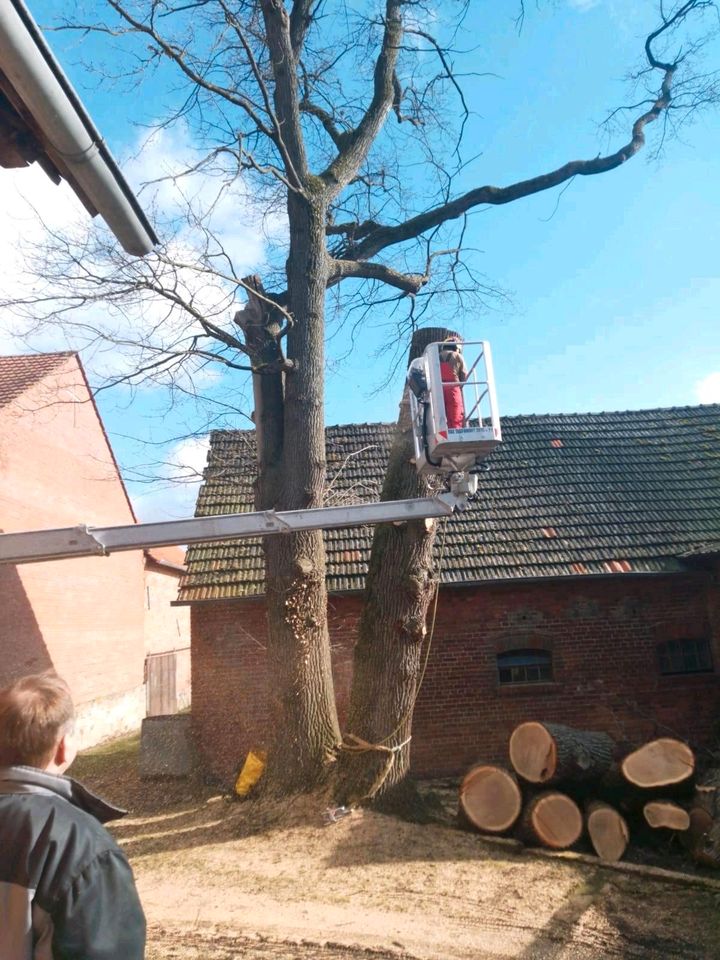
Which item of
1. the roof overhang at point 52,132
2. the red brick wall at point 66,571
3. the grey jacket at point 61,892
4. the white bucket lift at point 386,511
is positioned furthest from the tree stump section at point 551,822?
the red brick wall at point 66,571

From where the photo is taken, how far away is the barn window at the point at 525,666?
35.7 ft

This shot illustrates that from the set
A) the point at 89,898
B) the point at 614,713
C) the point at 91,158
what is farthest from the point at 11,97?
the point at 614,713

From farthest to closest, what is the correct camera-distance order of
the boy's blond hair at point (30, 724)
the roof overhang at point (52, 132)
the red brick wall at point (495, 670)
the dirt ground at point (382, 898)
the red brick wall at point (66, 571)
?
the red brick wall at point (66, 571)
the red brick wall at point (495, 670)
the dirt ground at point (382, 898)
the roof overhang at point (52, 132)
the boy's blond hair at point (30, 724)

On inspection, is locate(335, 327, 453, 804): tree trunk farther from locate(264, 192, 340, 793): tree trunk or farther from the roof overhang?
the roof overhang

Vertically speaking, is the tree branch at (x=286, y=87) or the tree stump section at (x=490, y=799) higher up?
the tree branch at (x=286, y=87)

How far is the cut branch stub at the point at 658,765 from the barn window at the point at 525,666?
3499mm

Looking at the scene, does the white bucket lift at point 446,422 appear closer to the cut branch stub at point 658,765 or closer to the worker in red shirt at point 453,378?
the worker in red shirt at point 453,378

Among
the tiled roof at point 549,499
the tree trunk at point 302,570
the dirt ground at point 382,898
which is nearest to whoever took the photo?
the dirt ground at point 382,898

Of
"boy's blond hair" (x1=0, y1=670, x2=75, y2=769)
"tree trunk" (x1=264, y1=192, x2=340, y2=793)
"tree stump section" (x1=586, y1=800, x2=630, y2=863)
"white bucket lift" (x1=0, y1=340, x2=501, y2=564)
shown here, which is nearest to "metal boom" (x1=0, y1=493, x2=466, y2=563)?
"white bucket lift" (x1=0, y1=340, x2=501, y2=564)

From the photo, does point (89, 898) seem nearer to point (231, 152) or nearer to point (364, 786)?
point (364, 786)

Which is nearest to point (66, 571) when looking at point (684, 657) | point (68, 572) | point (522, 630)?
point (68, 572)

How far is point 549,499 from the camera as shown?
1219 centimetres

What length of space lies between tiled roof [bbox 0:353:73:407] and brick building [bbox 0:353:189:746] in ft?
0.11

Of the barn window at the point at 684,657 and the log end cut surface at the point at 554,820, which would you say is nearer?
the log end cut surface at the point at 554,820
